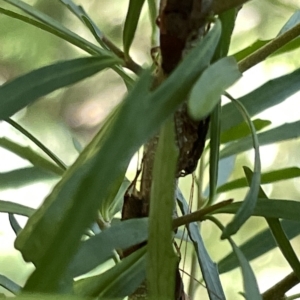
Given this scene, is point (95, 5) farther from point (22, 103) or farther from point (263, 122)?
point (22, 103)

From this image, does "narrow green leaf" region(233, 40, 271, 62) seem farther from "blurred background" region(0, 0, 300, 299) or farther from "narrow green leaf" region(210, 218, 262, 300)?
"blurred background" region(0, 0, 300, 299)

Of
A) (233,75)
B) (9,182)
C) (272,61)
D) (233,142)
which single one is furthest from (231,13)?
(272,61)

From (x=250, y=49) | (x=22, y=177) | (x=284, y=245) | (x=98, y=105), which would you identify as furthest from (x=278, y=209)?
(x=98, y=105)

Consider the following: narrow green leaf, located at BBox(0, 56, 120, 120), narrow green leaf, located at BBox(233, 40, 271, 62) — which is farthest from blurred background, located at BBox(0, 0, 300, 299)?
narrow green leaf, located at BBox(0, 56, 120, 120)

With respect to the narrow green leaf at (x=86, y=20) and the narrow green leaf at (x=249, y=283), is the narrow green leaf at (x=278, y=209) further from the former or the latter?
the narrow green leaf at (x=86, y=20)

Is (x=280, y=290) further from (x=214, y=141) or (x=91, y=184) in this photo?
(x=91, y=184)

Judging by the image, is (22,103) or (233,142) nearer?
(22,103)
